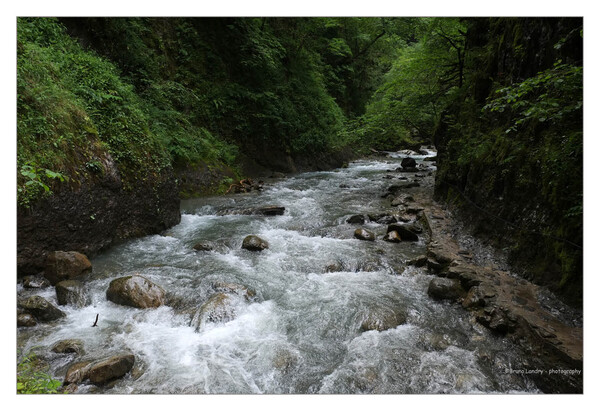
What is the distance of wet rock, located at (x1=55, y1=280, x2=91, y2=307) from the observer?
4.39m

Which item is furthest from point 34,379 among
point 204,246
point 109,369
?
point 204,246

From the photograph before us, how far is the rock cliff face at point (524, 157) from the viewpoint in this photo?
12.7ft

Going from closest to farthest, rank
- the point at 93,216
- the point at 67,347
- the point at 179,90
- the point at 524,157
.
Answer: the point at 67,347 < the point at 524,157 < the point at 93,216 < the point at 179,90

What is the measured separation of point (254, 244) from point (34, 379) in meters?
4.04

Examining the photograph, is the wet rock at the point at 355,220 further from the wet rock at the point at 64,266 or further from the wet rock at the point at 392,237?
the wet rock at the point at 64,266

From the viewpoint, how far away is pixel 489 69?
7324 millimetres

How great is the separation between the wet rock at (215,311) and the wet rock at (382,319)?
1776 mm

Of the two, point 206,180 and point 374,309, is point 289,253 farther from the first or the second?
point 206,180

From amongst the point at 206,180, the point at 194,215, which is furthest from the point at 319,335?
the point at 206,180

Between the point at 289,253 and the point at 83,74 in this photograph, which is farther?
the point at 83,74

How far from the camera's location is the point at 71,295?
14.5ft

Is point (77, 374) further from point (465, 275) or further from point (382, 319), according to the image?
point (465, 275)

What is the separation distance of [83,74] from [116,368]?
6771 millimetres

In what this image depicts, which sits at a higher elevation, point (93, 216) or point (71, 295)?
point (93, 216)
